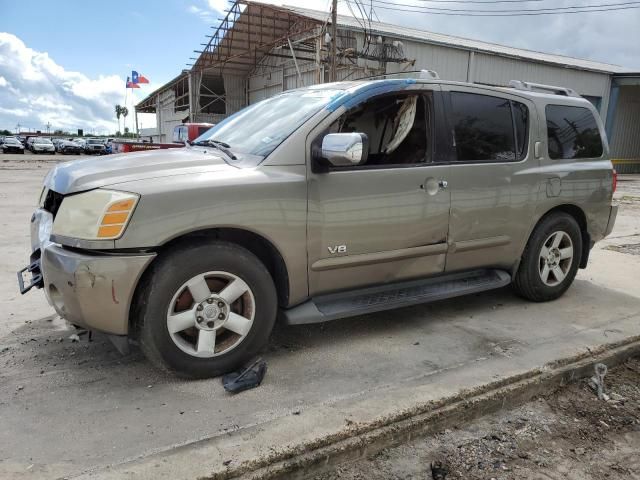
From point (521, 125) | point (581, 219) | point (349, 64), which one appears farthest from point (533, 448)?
point (349, 64)

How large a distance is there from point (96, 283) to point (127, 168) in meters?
0.68

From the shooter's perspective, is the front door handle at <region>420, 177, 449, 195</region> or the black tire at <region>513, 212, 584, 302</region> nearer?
the front door handle at <region>420, 177, 449, 195</region>

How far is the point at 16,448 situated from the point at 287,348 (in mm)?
1663

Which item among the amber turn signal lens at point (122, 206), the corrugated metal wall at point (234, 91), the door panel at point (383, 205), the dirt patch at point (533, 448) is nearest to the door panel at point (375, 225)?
the door panel at point (383, 205)

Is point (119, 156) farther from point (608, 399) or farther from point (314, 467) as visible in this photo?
point (608, 399)

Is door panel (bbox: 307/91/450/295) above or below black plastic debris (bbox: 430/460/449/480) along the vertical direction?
above

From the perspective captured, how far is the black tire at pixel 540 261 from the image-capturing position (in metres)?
4.38

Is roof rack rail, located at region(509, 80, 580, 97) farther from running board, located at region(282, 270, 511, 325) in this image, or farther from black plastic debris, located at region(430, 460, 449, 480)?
black plastic debris, located at region(430, 460, 449, 480)

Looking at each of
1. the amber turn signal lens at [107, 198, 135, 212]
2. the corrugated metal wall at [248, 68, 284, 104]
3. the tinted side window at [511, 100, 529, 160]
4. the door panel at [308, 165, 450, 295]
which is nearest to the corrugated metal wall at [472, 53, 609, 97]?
the corrugated metal wall at [248, 68, 284, 104]

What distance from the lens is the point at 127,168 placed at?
2.92m

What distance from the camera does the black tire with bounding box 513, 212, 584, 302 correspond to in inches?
172

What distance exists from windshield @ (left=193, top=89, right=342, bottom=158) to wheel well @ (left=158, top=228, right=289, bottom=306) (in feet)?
1.69

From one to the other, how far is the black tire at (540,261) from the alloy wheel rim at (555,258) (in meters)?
0.02

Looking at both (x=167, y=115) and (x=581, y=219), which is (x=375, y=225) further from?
(x=167, y=115)
